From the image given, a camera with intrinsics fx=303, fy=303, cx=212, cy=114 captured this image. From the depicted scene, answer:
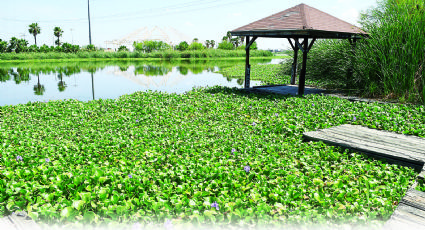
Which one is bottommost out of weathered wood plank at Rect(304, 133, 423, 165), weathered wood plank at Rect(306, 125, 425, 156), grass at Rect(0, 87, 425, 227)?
grass at Rect(0, 87, 425, 227)

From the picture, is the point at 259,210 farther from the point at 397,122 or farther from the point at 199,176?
the point at 397,122

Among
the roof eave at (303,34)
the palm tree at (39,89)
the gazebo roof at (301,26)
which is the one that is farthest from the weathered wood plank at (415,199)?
the palm tree at (39,89)

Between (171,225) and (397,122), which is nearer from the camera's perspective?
(171,225)

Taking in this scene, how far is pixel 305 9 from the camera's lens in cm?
1077

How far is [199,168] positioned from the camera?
392 centimetres

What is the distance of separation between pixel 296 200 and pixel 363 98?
7.13 m

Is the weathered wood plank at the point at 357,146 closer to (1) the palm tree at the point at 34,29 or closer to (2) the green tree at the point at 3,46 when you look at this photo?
(2) the green tree at the point at 3,46

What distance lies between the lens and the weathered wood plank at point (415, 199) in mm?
2866

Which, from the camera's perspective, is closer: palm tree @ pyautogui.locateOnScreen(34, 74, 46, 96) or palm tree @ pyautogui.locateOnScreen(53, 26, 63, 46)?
palm tree @ pyautogui.locateOnScreen(34, 74, 46, 96)

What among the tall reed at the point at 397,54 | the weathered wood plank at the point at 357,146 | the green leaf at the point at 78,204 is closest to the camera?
the green leaf at the point at 78,204

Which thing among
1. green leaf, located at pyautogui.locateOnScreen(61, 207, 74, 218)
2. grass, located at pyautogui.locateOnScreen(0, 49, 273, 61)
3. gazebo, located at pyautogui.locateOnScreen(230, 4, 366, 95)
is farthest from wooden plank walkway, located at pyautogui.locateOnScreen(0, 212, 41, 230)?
grass, located at pyautogui.locateOnScreen(0, 49, 273, 61)

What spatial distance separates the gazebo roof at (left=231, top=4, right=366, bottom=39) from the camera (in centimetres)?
937

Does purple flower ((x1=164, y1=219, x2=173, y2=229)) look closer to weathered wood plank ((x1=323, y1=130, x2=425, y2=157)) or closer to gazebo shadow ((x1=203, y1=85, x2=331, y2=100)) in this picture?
weathered wood plank ((x1=323, y1=130, x2=425, y2=157))

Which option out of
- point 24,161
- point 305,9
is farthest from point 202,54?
point 24,161
